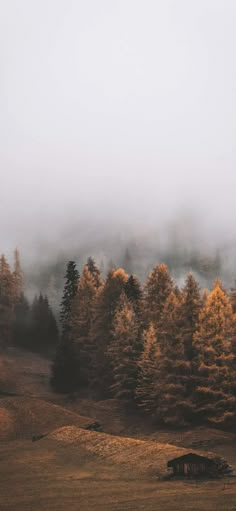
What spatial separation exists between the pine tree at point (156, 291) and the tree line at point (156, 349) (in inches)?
5.3

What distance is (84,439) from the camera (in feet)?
148

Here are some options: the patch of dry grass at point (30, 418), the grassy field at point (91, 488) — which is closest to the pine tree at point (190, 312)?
the patch of dry grass at point (30, 418)

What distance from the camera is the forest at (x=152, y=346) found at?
50.3 m

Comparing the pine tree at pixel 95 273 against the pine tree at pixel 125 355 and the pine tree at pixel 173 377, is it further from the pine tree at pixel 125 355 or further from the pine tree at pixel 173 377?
the pine tree at pixel 173 377

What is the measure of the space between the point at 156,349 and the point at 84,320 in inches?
905

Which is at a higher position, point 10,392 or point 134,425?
point 10,392

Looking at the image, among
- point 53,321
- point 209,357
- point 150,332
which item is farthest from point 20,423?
point 53,321

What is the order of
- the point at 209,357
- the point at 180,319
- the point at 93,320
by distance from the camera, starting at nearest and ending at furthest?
1. the point at 209,357
2. the point at 180,319
3. the point at 93,320

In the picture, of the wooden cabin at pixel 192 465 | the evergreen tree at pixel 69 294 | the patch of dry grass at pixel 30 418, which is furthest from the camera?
the evergreen tree at pixel 69 294

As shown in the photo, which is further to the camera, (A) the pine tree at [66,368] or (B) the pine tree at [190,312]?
(A) the pine tree at [66,368]

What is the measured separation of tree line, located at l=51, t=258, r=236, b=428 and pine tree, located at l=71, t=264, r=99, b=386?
0.16 meters

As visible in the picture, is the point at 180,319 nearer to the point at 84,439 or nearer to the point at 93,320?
the point at 84,439

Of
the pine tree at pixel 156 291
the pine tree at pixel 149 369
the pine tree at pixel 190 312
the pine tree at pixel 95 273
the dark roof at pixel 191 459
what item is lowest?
the dark roof at pixel 191 459

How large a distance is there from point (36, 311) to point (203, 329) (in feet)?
201
